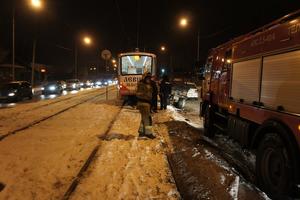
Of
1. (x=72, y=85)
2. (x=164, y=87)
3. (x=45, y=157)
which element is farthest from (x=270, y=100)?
(x=72, y=85)

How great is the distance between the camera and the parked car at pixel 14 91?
89.9 ft

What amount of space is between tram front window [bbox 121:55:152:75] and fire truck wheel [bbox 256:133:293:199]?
16.6 m

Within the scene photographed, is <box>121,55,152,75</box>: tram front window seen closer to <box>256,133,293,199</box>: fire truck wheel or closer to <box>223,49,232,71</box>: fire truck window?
<box>223,49,232,71</box>: fire truck window

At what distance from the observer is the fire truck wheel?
5312mm

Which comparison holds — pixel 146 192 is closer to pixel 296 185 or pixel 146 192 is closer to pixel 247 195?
pixel 247 195

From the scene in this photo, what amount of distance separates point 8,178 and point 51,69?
78980 mm

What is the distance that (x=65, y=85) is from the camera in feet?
170

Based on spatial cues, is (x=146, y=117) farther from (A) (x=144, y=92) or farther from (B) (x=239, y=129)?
(B) (x=239, y=129)


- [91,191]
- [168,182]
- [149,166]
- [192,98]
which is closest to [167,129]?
[149,166]

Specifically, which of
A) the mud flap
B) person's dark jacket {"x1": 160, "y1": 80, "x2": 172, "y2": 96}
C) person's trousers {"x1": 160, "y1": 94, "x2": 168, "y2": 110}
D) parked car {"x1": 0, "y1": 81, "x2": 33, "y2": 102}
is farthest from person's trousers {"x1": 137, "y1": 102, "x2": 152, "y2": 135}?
parked car {"x1": 0, "y1": 81, "x2": 33, "y2": 102}

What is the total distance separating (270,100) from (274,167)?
3.86 feet

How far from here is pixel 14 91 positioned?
27969mm

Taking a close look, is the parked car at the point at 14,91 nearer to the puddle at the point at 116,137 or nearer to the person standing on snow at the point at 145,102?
the puddle at the point at 116,137

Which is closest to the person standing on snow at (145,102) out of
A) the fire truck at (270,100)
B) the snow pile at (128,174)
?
the snow pile at (128,174)
